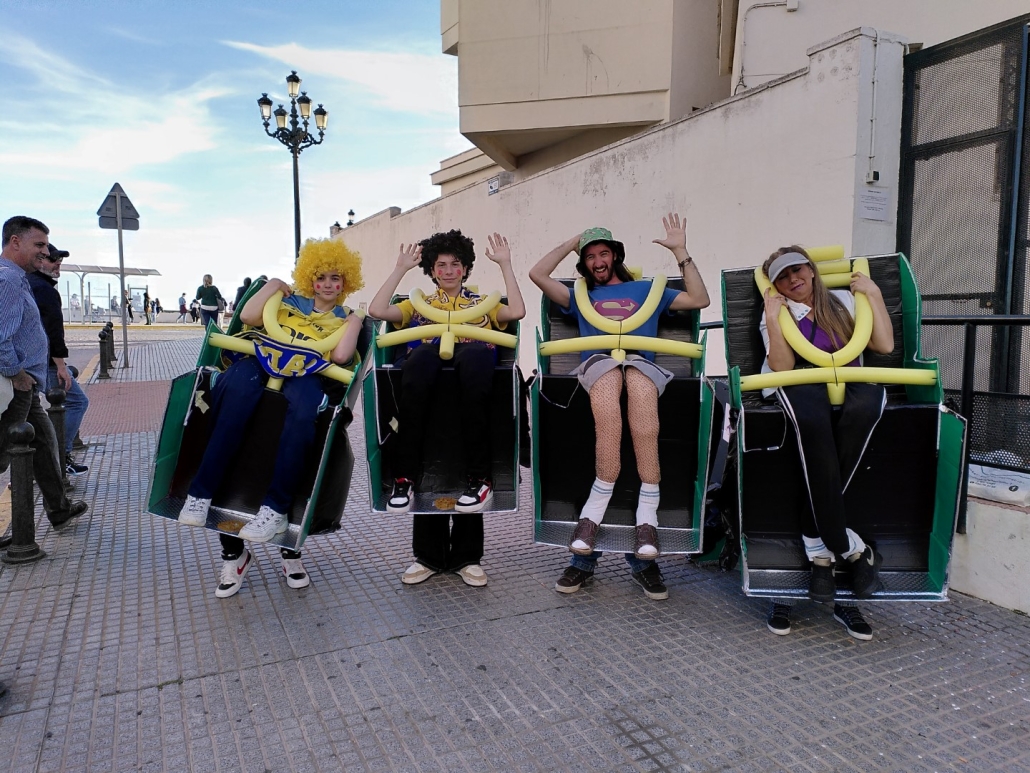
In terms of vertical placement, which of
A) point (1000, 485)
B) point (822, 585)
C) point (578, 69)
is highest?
point (578, 69)

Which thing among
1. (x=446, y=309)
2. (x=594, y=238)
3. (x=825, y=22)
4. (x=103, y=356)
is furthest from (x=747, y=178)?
(x=103, y=356)

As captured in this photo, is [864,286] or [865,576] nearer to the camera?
[865,576]

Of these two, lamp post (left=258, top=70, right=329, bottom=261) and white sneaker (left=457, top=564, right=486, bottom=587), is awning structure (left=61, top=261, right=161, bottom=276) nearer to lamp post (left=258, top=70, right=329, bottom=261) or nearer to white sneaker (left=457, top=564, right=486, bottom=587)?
lamp post (left=258, top=70, right=329, bottom=261)

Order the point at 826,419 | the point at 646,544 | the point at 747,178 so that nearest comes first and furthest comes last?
the point at 826,419
the point at 646,544
the point at 747,178

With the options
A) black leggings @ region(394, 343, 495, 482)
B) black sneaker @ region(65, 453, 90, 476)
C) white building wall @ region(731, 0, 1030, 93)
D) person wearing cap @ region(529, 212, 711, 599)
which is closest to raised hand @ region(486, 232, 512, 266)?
person wearing cap @ region(529, 212, 711, 599)

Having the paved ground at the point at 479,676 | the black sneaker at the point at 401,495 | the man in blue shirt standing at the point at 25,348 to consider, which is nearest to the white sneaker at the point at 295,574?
the paved ground at the point at 479,676

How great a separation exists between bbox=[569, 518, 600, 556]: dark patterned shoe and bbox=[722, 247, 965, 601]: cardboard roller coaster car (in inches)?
27.8

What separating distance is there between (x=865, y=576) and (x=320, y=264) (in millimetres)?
3041

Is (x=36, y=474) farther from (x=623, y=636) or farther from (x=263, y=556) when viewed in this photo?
(x=623, y=636)

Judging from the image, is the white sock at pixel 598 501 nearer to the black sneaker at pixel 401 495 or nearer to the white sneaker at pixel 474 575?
the white sneaker at pixel 474 575

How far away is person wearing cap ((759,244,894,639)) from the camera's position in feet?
10.1

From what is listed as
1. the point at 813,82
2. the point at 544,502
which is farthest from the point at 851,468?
the point at 813,82

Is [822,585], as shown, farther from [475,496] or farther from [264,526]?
[264,526]

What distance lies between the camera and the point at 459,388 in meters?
3.65
